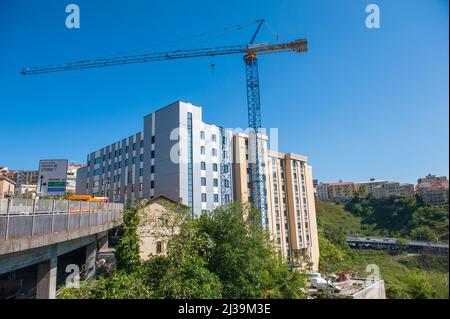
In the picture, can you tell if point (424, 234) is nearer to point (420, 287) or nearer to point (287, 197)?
point (420, 287)

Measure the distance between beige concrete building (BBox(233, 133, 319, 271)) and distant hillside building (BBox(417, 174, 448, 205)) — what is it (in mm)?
28325

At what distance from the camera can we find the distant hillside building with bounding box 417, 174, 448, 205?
8172 mm

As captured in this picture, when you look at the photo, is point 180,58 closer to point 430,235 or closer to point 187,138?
point 187,138

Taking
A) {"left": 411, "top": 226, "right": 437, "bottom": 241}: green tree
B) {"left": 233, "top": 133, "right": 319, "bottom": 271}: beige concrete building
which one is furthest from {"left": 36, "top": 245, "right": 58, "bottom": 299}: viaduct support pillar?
{"left": 233, "top": 133, "right": 319, "bottom": 271}: beige concrete building

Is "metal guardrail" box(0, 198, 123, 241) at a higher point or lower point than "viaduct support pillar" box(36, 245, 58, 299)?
higher

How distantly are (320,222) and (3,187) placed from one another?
179 feet

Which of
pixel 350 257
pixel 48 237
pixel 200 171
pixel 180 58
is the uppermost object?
pixel 180 58

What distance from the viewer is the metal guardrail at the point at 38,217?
7728mm

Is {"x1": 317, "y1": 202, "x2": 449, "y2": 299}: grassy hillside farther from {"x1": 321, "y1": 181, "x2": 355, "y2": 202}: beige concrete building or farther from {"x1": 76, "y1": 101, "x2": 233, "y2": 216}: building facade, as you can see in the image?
{"x1": 76, "y1": 101, "x2": 233, "y2": 216}: building facade

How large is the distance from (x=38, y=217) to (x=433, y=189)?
1347cm

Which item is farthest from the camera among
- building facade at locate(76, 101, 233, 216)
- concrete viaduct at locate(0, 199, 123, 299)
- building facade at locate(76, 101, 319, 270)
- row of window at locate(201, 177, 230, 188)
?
row of window at locate(201, 177, 230, 188)

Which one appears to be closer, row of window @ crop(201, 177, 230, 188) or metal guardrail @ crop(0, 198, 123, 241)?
metal guardrail @ crop(0, 198, 123, 241)

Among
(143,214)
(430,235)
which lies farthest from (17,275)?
(430,235)

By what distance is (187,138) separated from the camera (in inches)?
1347
